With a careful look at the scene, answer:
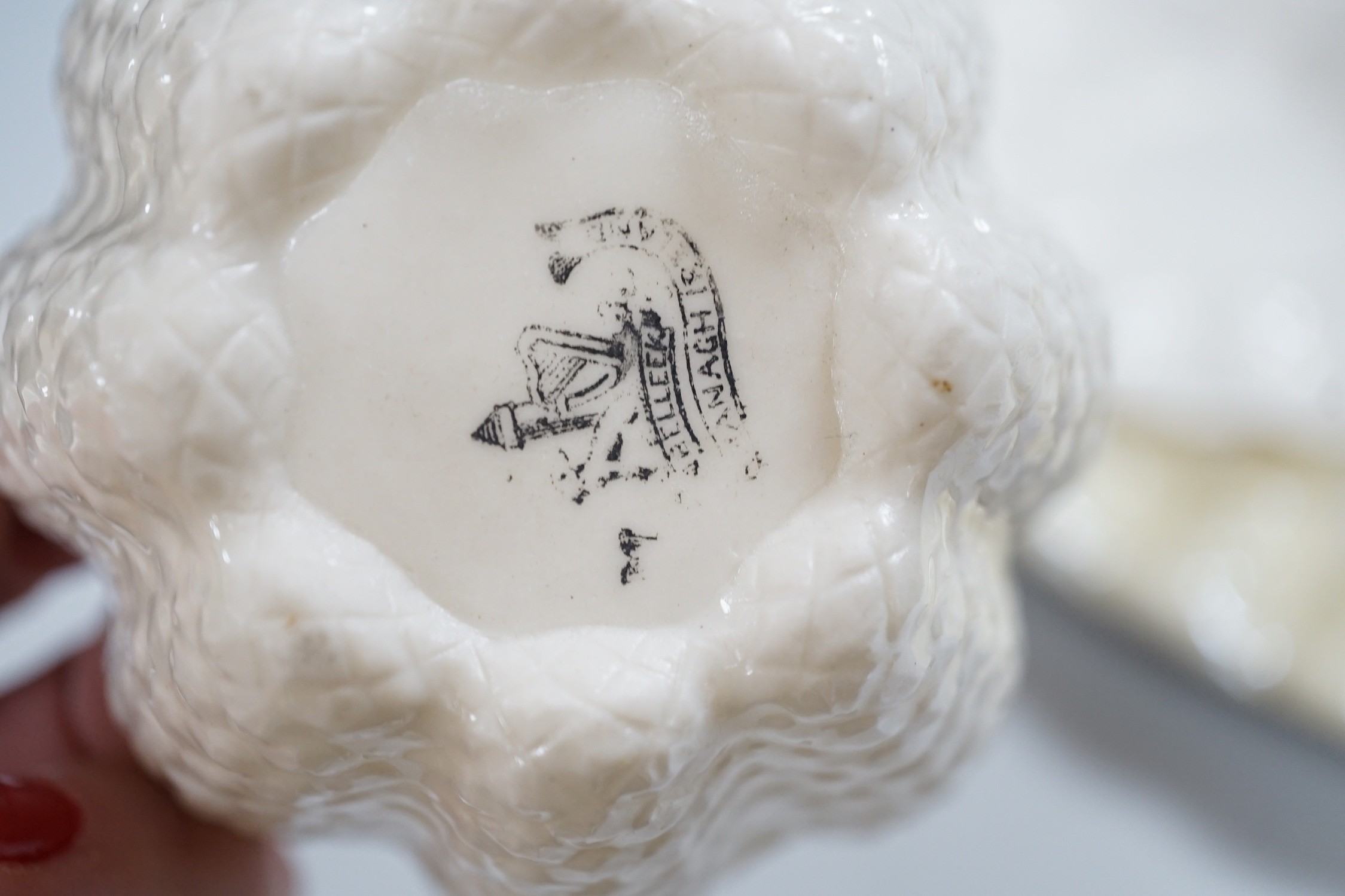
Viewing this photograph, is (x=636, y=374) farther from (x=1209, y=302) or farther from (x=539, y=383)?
(x=1209, y=302)

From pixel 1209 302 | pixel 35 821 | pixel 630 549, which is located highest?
pixel 1209 302

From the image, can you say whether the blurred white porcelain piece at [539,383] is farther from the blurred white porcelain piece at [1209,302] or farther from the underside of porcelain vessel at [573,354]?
the blurred white porcelain piece at [1209,302]

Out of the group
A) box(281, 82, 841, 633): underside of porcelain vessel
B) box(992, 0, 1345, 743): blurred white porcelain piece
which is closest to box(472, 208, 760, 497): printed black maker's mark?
box(281, 82, 841, 633): underside of porcelain vessel

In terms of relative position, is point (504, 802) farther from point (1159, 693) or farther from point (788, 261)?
point (1159, 693)

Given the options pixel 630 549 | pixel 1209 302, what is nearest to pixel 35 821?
pixel 630 549

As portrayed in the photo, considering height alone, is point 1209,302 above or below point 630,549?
above

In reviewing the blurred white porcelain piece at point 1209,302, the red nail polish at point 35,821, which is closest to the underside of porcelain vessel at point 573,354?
the red nail polish at point 35,821

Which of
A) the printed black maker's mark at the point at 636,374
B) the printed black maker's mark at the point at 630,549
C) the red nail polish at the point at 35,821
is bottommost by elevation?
the red nail polish at the point at 35,821

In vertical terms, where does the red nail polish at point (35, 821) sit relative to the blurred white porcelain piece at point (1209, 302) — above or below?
below

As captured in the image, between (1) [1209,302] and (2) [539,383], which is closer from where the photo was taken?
(2) [539,383]
